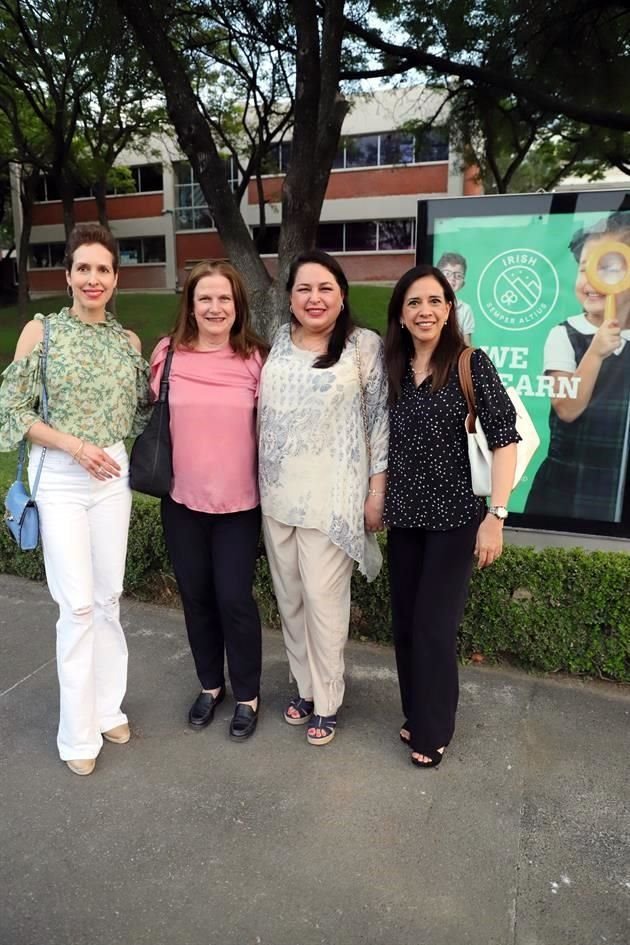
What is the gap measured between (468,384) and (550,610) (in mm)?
1383

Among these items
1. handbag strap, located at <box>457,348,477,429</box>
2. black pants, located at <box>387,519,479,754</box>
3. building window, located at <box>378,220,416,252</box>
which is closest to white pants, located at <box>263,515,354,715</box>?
black pants, located at <box>387,519,479,754</box>

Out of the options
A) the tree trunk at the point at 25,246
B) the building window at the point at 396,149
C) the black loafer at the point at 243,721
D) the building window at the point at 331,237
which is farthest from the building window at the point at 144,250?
the black loafer at the point at 243,721

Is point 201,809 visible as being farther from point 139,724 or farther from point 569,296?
point 569,296

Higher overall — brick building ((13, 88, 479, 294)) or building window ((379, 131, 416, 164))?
building window ((379, 131, 416, 164))

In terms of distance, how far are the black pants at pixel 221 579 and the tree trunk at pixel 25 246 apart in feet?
46.0

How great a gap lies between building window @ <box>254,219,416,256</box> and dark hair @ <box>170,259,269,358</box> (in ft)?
77.9

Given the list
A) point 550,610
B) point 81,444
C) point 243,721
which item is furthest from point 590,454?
point 81,444

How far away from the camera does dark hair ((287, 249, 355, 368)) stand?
2.53 metres

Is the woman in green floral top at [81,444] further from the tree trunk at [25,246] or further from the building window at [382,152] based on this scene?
the building window at [382,152]

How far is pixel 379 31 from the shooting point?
9766mm

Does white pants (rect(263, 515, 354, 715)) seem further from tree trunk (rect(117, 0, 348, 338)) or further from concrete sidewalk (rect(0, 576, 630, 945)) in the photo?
tree trunk (rect(117, 0, 348, 338))

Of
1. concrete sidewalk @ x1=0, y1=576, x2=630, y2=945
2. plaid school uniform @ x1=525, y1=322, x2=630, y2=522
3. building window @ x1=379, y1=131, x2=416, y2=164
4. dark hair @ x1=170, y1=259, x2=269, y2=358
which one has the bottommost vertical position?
concrete sidewalk @ x1=0, y1=576, x2=630, y2=945

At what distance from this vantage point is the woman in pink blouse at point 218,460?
2.63 metres

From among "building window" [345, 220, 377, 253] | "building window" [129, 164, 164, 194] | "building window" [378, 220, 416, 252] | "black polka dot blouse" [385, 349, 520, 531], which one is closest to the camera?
"black polka dot blouse" [385, 349, 520, 531]
